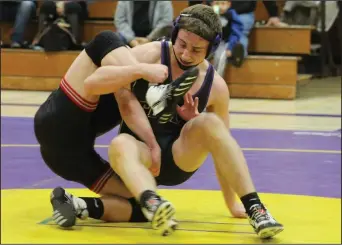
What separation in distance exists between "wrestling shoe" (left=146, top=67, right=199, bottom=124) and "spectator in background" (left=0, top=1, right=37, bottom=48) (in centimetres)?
731

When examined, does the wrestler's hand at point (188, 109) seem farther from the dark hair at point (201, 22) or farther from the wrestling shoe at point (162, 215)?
the wrestling shoe at point (162, 215)

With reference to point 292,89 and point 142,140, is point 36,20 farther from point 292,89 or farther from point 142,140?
point 142,140

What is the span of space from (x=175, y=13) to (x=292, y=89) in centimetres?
177

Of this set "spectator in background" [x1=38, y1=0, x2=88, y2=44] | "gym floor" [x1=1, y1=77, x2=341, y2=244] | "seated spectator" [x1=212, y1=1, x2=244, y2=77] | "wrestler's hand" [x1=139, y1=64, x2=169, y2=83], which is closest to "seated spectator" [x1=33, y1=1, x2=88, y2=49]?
"spectator in background" [x1=38, y1=0, x2=88, y2=44]

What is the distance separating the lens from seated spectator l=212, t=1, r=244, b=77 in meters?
9.03

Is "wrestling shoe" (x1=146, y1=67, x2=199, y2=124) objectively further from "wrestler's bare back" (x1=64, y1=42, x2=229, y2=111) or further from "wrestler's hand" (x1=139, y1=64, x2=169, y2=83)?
"wrestler's bare back" (x1=64, y1=42, x2=229, y2=111)

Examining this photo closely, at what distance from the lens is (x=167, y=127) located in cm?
348

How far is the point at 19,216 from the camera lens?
3676mm

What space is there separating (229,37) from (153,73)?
633 centimetres

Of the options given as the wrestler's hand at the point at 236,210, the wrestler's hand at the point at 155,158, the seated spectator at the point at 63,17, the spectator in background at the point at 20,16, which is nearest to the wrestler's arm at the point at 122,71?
the wrestler's hand at the point at 155,158

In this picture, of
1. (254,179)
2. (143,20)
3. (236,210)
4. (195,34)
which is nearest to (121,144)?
(195,34)

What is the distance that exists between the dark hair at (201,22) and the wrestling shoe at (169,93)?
0.84ft

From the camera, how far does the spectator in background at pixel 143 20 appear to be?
919cm

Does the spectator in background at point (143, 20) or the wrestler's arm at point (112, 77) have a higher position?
the wrestler's arm at point (112, 77)
